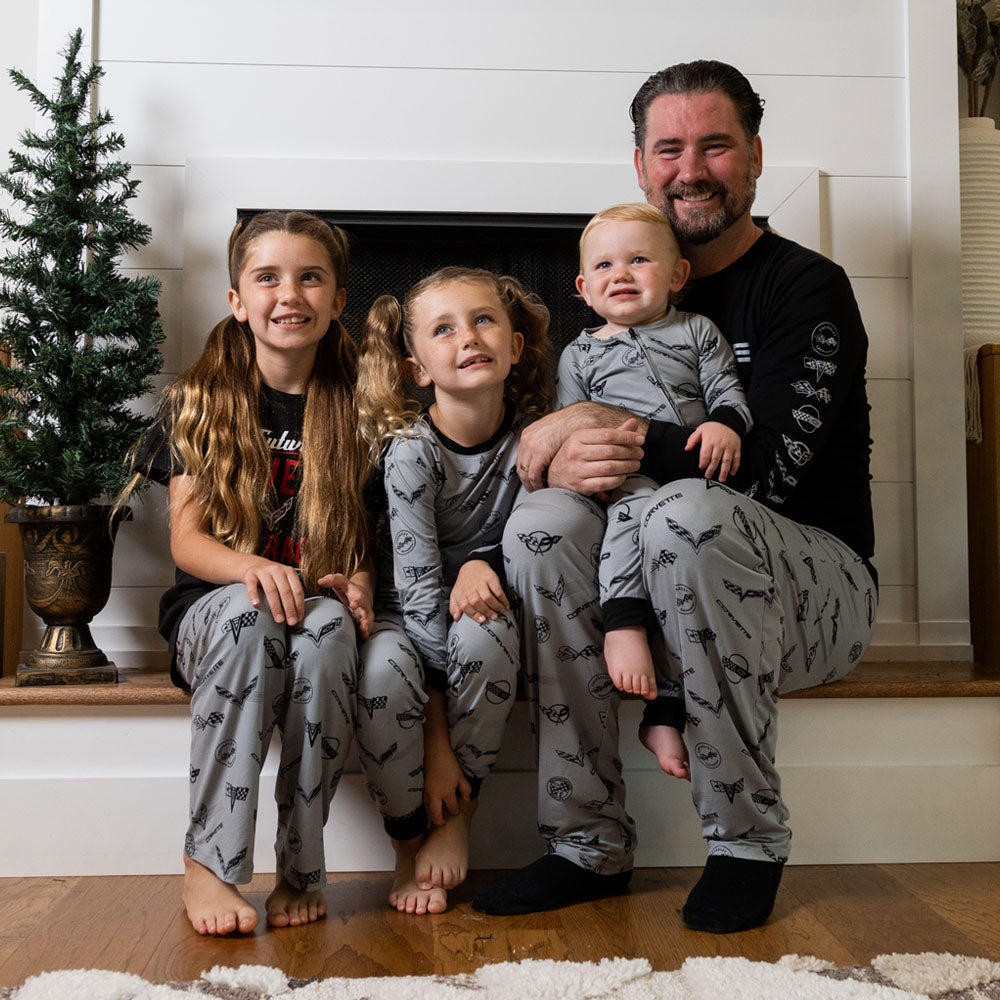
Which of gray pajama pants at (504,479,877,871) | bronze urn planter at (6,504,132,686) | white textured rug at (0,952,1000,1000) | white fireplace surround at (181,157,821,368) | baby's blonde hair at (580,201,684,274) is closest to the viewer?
white textured rug at (0,952,1000,1000)

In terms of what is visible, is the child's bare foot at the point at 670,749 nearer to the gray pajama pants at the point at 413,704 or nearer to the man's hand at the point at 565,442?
the gray pajama pants at the point at 413,704

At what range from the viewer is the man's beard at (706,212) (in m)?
1.62

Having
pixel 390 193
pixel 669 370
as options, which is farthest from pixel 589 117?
pixel 669 370

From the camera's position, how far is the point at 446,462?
1.46 m

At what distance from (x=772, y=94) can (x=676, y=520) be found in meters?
1.24

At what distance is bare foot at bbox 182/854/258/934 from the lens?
119cm

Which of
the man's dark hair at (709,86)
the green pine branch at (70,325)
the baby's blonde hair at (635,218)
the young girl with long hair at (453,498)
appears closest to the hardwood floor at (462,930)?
the young girl with long hair at (453,498)

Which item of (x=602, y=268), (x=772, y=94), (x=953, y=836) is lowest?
(x=953, y=836)

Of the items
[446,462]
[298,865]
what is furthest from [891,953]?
[446,462]

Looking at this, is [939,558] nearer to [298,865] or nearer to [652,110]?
[652,110]

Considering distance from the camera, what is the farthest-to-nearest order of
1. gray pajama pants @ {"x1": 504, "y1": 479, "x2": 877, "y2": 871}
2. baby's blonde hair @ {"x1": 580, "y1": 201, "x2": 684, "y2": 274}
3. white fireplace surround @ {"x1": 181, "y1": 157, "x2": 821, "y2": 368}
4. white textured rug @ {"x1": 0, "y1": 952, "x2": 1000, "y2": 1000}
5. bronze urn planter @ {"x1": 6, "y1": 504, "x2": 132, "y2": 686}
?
white fireplace surround @ {"x1": 181, "y1": 157, "x2": 821, "y2": 368} < bronze urn planter @ {"x1": 6, "y1": 504, "x2": 132, "y2": 686} < baby's blonde hair @ {"x1": 580, "y1": 201, "x2": 684, "y2": 274} < gray pajama pants @ {"x1": 504, "y1": 479, "x2": 877, "y2": 871} < white textured rug @ {"x1": 0, "y1": 952, "x2": 1000, "y2": 1000}

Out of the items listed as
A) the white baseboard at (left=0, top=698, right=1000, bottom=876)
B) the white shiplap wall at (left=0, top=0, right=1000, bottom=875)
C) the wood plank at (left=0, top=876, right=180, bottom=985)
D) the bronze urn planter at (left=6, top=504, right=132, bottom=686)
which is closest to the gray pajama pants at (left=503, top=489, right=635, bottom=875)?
the white baseboard at (left=0, top=698, right=1000, bottom=876)

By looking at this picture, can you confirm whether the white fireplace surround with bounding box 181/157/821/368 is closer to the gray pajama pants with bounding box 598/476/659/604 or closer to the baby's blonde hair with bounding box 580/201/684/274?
the baby's blonde hair with bounding box 580/201/684/274

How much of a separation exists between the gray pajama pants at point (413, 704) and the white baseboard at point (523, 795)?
0.20 metres
